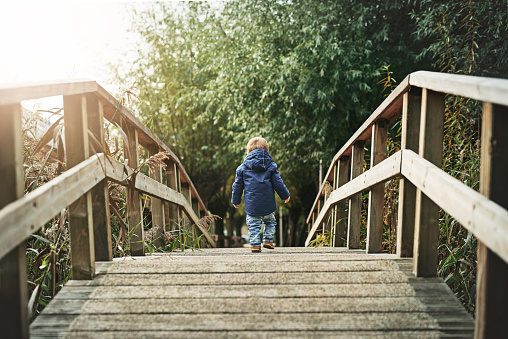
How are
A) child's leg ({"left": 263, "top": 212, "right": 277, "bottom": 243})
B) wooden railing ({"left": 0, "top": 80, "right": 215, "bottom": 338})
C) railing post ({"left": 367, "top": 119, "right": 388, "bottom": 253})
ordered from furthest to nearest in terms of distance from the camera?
1. child's leg ({"left": 263, "top": 212, "right": 277, "bottom": 243})
2. railing post ({"left": 367, "top": 119, "right": 388, "bottom": 253})
3. wooden railing ({"left": 0, "top": 80, "right": 215, "bottom": 338})

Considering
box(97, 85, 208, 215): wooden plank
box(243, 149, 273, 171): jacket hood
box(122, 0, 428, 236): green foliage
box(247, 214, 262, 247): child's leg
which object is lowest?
box(247, 214, 262, 247): child's leg

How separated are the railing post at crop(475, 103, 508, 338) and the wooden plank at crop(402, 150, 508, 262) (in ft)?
0.27

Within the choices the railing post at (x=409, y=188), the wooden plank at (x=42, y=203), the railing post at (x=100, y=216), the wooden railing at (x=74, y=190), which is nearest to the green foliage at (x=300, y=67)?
the wooden railing at (x=74, y=190)

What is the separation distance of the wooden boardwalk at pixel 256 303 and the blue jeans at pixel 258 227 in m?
2.31

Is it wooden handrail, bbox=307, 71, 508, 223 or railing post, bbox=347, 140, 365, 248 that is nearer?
wooden handrail, bbox=307, 71, 508, 223

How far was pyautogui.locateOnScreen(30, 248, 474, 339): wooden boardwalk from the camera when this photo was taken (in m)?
2.29

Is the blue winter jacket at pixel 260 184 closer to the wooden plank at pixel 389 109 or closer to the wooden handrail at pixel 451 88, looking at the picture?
the wooden plank at pixel 389 109

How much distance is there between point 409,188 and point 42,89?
2223 mm

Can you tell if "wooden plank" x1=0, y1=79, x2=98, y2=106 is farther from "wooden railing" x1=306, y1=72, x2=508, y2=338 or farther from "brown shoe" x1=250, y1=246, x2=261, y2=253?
"brown shoe" x1=250, y1=246, x2=261, y2=253

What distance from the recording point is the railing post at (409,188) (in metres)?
3.16

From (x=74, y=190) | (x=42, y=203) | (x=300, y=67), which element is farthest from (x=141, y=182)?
(x=300, y=67)

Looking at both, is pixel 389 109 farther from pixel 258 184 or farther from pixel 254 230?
pixel 254 230

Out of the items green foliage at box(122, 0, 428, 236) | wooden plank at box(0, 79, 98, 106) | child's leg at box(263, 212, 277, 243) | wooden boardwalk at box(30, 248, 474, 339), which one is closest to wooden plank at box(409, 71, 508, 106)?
wooden boardwalk at box(30, 248, 474, 339)

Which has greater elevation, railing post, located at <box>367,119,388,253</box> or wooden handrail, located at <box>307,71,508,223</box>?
wooden handrail, located at <box>307,71,508,223</box>
